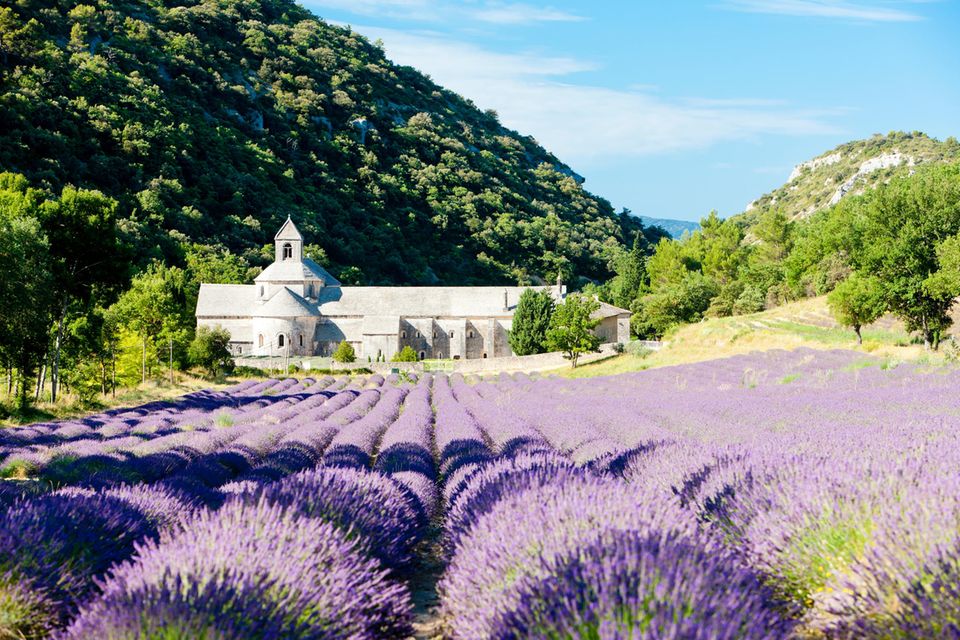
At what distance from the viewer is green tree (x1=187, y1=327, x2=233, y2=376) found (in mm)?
39594

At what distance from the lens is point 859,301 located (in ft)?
104

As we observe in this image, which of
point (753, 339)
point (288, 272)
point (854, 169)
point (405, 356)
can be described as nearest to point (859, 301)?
point (753, 339)

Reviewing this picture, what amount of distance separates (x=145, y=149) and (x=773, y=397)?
248 ft

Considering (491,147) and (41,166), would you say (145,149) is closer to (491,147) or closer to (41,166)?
(41,166)

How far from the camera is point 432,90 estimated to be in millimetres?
166875

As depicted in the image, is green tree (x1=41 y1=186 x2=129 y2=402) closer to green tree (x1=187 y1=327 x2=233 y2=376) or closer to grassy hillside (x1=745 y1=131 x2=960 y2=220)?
green tree (x1=187 y1=327 x2=233 y2=376)

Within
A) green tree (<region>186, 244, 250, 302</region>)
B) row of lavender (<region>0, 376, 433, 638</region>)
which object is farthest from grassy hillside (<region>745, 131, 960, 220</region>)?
row of lavender (<region>0, 376, 433, 638</region>)

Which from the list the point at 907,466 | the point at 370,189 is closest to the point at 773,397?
the point at 907,466

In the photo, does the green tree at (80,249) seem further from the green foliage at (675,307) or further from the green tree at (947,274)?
the green foliage at (675,307)

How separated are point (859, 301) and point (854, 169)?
11655 centimetres

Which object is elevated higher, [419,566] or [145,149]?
[145,149]

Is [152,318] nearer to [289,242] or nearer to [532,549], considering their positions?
[289,242]

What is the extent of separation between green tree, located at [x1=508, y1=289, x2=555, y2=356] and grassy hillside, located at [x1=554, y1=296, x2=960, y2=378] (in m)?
9.50

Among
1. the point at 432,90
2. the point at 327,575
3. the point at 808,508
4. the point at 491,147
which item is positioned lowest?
the point at 327,575
